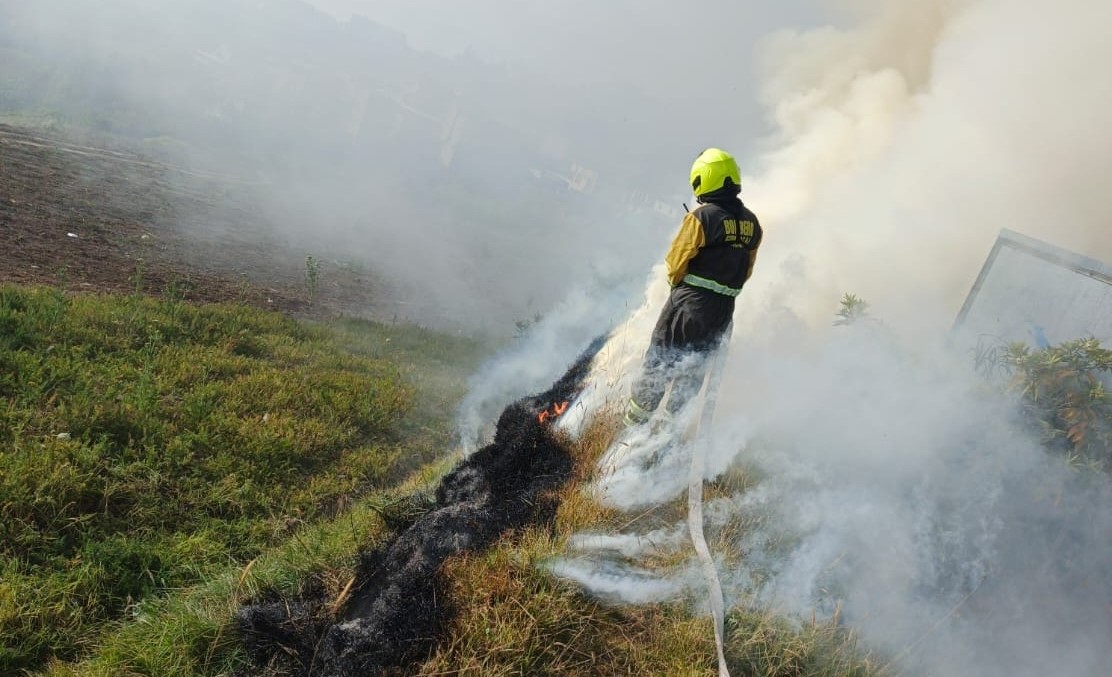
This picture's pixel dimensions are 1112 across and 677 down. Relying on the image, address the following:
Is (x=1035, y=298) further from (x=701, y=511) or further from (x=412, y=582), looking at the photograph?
Result: (x=412, y=582)

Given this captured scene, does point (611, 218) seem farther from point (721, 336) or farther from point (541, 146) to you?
point (721, 336)

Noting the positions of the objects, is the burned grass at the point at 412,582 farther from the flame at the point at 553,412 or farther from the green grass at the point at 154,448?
the green grass at the point at 154,448

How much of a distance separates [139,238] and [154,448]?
8942 mm

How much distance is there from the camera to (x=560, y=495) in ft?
12.8

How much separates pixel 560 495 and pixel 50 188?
1409 centimetres

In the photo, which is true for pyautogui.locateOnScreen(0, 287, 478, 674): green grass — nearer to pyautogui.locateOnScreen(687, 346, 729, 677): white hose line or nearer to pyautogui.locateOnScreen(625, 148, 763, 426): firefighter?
pyautogui.locateOnScreen(625, 148, 763, 426): firefighter

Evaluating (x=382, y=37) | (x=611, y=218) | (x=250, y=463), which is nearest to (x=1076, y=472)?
(x=250, y=463)

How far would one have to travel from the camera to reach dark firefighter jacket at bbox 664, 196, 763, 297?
14.6 feet

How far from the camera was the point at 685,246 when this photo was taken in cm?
446

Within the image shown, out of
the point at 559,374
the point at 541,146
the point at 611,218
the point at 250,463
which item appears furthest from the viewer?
the point at 541,146

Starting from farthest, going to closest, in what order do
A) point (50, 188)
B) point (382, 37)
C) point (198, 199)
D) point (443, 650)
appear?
point (382, 37)
point (198, 199)
point (50, 188)
point (443, 650)

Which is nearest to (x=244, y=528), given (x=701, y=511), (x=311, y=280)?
(x=701, y=511)

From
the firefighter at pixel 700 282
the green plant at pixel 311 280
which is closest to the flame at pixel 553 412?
the firefighter at pixel 700 282

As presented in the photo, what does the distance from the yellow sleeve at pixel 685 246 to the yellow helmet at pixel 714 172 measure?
25 cm
